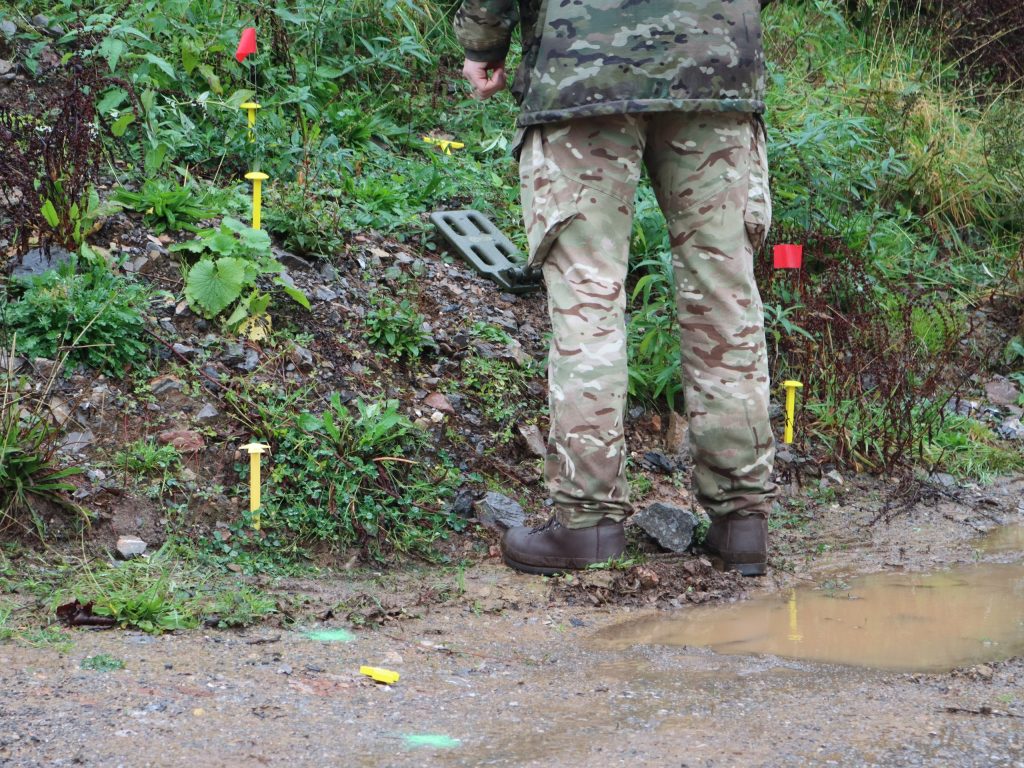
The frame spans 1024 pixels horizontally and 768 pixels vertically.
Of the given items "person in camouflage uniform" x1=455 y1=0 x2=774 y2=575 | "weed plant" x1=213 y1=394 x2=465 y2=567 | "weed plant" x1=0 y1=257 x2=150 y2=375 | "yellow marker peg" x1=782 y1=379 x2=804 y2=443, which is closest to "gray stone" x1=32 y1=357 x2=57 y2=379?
"weed plant" x1=0 y1=257 x2=150 y2=375

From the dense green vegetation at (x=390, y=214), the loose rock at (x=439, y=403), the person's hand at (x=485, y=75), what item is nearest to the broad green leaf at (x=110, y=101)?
the dense green vegetation at (x=390, y=214)

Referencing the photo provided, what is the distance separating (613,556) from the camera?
3.45 meters

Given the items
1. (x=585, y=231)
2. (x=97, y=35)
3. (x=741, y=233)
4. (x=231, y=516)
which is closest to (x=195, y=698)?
(x=231, y=516)

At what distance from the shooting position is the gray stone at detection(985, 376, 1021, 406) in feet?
17.3

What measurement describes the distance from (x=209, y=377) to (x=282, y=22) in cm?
256

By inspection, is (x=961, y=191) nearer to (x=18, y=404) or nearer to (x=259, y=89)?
(x=259, y=89)

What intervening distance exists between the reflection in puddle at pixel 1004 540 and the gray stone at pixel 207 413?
2489 millimetres

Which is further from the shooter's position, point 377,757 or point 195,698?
point 195,698

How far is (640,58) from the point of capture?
3229 mm

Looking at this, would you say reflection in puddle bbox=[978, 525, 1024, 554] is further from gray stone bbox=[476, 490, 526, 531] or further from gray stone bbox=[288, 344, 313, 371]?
gray stone bbox=[288, 344, 313, 371]

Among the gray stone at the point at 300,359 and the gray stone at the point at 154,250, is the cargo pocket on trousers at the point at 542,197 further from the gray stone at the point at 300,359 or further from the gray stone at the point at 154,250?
the gray stone at the point at 154,250

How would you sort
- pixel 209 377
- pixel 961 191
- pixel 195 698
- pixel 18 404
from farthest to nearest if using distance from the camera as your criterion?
pixel 961 191, pixel 209 377, pixel 18 404, pixel 195 698

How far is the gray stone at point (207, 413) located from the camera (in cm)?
378

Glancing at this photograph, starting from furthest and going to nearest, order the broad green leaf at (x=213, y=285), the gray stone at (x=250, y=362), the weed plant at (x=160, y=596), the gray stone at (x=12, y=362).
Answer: the broad green leaf at (x=213, y=285)
the gray stone at (x=250, y=362)
the gray stone at (x=12, y=362)
the weed plant at (x=160, y=596)
